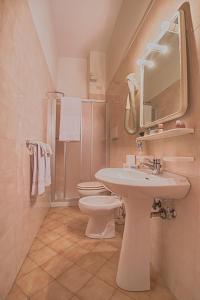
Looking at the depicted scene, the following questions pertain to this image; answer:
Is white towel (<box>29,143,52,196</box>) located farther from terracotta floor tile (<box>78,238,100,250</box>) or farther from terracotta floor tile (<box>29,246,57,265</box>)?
terracotta floor tile (<box>78,238,100,250</box>)

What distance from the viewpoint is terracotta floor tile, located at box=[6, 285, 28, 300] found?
0.96 metres

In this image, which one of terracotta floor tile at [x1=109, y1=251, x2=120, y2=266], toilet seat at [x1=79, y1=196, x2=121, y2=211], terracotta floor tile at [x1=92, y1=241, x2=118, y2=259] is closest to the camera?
terracotta floor tile at [x1=109, y1=251, x2=120, y2=266]

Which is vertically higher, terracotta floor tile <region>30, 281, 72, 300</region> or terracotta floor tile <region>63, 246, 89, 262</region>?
terracotta floor tile <region>30, 281, 72, 300</region>

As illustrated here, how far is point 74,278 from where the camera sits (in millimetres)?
1118

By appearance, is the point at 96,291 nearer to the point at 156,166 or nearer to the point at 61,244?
the point at 61,244

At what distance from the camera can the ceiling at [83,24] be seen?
6.97 feet

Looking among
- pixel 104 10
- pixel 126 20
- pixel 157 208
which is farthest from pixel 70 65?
pixel 157 208

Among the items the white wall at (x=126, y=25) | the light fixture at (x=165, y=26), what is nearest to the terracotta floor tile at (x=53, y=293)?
the light fixture at (x=165, y=26)

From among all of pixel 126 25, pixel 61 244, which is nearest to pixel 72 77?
pixel 126 25

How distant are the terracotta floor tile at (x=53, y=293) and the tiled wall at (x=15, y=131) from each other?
0.20 meters

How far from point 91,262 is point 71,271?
176mm

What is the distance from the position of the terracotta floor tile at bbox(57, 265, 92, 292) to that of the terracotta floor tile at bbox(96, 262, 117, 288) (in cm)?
8

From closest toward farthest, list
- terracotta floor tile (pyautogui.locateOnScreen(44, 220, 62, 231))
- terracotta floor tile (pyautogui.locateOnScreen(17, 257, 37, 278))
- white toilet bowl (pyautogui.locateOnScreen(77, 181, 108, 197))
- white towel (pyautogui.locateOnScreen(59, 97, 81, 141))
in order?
terracotta floor tile (pyautogui.locateOnScreen(17, 257, 37, 278))
terracotta floor tile (pyautogui.locateOnScreen(44, 220, 62, 231))
white toilet bowl (pyautogui.locateOnScreen(77, 181, 108, 197))
white towel (pyautogui.locateOnScreen(59, 97, 81, 141))

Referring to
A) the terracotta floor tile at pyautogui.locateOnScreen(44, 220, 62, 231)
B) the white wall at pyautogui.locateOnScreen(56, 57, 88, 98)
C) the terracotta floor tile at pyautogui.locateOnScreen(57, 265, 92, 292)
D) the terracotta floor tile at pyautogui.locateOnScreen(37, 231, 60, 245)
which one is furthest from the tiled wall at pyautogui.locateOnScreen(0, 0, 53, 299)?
the white wall at pyautogui.locateOnScreen(56, 57, 88, 98)
